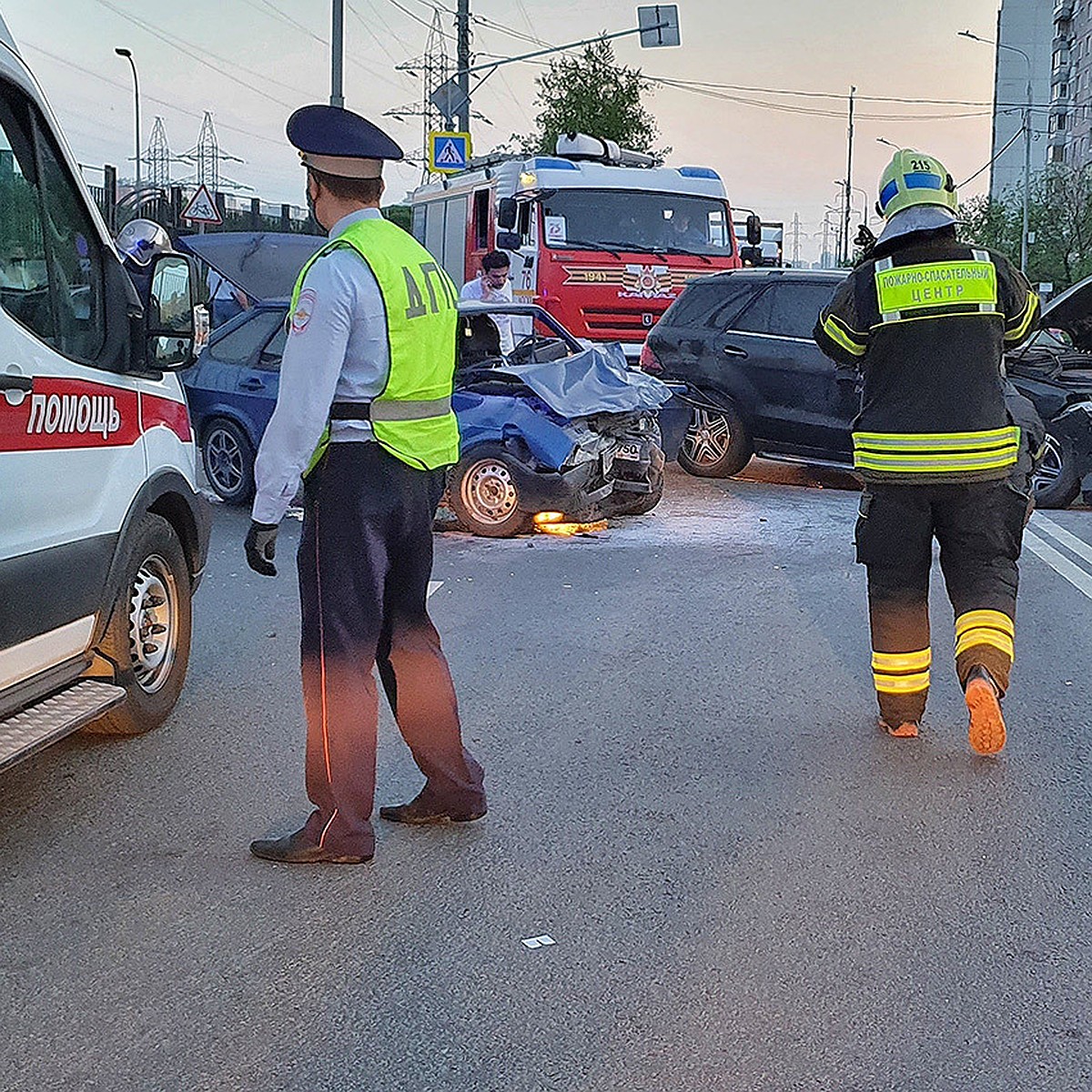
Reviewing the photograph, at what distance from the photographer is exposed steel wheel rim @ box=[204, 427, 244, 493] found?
35.8 ft

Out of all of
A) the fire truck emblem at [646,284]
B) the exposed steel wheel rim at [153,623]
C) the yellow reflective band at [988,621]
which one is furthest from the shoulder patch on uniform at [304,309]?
the fire truck emblem at [646,284]

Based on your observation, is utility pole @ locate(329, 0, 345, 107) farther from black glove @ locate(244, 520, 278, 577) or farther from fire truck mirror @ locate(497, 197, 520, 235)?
black glove @ locate(244, 520, 278, 577)

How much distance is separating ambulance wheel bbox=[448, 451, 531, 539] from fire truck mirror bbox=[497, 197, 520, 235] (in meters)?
8.30

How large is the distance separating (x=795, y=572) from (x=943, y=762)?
368cm

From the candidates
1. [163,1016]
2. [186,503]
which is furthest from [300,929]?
[186,503]

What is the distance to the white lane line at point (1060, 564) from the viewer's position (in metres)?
8.26

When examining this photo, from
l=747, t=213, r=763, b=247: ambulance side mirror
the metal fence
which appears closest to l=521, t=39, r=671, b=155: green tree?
the metal fence

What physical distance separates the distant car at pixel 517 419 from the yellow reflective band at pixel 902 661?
4411 mm

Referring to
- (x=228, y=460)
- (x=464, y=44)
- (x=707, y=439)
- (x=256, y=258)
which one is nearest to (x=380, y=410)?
(x=228, y=460)

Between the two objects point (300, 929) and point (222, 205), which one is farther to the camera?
point (222, 205)

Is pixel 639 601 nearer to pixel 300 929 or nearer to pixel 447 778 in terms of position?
pixel 447 778

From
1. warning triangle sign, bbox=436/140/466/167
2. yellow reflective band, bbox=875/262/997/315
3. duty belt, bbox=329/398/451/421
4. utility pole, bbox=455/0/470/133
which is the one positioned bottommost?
duty belt, bbox=329/398/451/421

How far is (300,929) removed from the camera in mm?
3732

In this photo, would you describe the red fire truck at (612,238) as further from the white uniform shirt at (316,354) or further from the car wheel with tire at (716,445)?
the white uniform shirt at (316,354)
